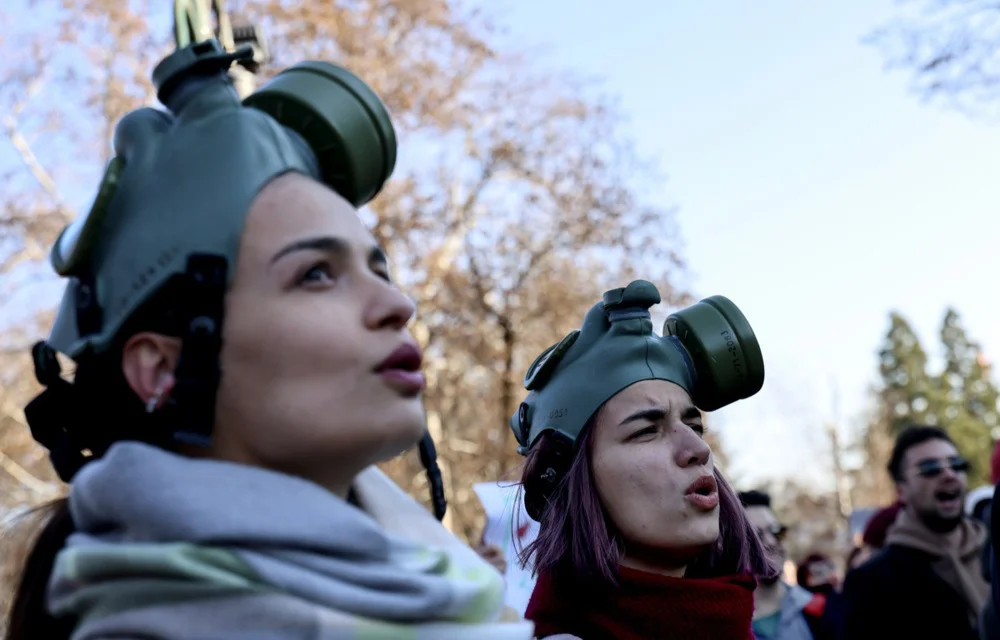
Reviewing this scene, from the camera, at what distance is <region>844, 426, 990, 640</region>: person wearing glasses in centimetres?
536

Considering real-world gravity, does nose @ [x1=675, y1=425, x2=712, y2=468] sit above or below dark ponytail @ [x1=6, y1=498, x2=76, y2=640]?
above

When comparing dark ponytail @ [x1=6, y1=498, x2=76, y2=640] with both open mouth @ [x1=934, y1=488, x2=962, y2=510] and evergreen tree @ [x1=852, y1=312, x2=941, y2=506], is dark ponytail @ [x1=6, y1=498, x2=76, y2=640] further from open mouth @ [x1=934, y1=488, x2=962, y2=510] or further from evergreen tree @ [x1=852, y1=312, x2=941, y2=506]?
evergreen tree @ [x1=852, y1=312, x2=941, y2=506]

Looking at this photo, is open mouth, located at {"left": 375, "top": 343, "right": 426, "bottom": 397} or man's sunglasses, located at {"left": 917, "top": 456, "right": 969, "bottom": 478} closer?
open mouth, located at {"left": 375, "top": 343, "right": 426, "bottom": 397}

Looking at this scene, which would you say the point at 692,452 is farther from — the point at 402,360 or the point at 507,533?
the point at 507,533

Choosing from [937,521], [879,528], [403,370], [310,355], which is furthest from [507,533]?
[879,528]

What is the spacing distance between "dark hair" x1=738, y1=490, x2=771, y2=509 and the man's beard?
96cm

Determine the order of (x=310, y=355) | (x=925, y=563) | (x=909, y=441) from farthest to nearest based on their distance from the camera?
(x=909, y=441) → (x=925, y=563) → (x=310, y=355)

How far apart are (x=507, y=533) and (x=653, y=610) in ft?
7.10

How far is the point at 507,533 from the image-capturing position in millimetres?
4922

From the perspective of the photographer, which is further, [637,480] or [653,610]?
[637,480]

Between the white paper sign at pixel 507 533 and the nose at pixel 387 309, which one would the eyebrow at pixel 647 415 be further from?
the nose at pixel 387 309

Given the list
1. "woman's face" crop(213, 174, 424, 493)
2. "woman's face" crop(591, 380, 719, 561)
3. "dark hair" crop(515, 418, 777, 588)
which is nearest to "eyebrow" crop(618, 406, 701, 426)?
"woman's face" crop(591, 380, 719, 561)

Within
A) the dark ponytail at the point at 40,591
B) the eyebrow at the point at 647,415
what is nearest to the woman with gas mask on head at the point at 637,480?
the eyebrow at the point at 647,415

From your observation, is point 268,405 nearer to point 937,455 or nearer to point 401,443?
point 401,443
